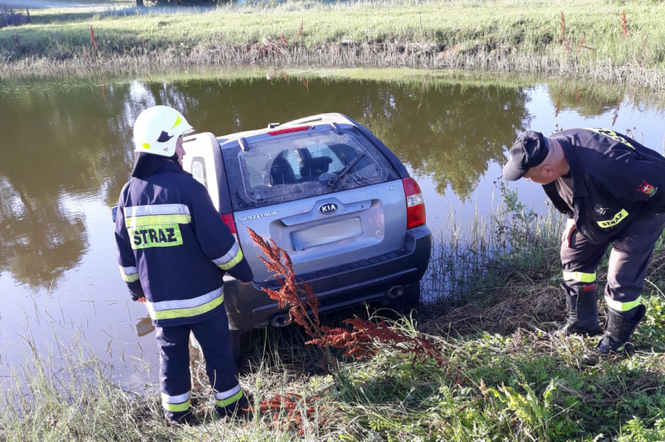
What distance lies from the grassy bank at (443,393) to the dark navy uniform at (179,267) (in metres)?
0.27

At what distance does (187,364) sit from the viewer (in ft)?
10.3

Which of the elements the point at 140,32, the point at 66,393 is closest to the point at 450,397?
the point at 66,393

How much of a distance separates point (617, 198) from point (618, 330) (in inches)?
30.4

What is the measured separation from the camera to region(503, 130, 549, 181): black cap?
271 cm

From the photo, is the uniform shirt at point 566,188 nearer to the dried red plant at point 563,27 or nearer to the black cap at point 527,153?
the black cap at point 527,153

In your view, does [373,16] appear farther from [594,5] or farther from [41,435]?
[41,435]

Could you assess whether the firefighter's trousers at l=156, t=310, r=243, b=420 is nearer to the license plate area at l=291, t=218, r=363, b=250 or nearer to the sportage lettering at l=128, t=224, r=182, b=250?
Result: the sportage lettering at l=128, t=224, r=182, b=250

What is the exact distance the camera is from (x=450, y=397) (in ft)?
7.86

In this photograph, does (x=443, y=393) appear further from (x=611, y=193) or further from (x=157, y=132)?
(x=157, y=132)

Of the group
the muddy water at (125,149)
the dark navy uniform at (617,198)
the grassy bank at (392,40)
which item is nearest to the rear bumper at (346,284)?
the dark navy uniform at (617,198)

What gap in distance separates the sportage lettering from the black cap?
1.89 meters

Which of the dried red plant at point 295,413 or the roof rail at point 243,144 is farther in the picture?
the roof rail at point 243,144

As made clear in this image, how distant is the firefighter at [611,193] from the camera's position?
2.70 meters

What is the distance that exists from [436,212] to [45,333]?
435 cm
